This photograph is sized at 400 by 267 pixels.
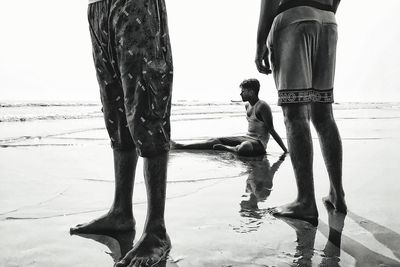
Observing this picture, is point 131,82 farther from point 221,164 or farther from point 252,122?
point 252,122

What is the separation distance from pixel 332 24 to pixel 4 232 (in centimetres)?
279


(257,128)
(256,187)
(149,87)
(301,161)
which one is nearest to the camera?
(149,87)

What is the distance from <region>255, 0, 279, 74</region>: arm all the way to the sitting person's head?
8.15 ft

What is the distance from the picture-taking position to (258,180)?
392 cm

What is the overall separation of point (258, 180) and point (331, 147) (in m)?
1.11

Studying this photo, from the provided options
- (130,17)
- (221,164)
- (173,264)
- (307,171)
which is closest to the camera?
(173,264)

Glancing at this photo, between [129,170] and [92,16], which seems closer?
[92,16]

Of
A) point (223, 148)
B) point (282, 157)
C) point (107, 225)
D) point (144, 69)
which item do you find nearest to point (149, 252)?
point (107, 225)

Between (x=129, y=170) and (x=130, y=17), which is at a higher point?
(x=130, y=17)

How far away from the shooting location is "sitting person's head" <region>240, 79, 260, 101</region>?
579 centimetres

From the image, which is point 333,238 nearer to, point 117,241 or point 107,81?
point 117,241

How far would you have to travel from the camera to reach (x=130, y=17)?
207 centimetres

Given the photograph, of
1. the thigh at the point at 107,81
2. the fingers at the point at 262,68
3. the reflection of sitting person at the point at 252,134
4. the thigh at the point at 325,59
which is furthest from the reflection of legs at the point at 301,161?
the reflection of sitting person at the point at 252,134

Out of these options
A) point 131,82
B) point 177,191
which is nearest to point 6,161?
point 177,191
